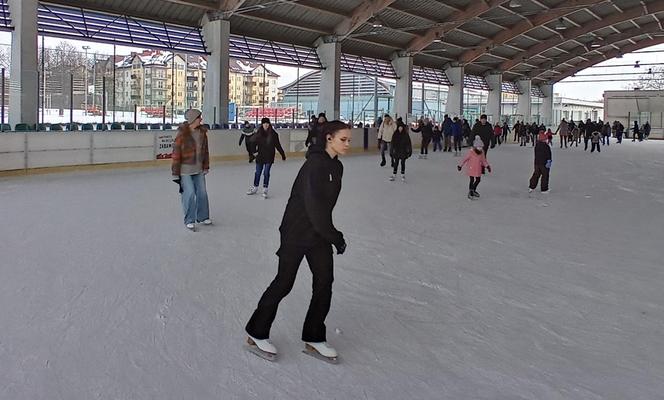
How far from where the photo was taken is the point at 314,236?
312 centimetres

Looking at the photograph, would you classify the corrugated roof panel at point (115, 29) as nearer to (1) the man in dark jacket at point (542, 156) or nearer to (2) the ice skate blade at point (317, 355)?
(1) the man in dark jacket at point (542, 156)

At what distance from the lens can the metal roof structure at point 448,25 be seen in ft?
64.0

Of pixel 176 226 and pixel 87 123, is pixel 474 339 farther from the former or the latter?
pixel 87 123

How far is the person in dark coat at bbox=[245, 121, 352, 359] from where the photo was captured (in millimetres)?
3053

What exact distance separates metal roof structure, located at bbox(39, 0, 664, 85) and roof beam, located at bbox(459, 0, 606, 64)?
1.8 inches

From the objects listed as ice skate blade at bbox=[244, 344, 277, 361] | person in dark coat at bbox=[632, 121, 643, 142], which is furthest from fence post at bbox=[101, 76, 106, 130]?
person in dark coat at bbox=[632, 121, 643, 142]

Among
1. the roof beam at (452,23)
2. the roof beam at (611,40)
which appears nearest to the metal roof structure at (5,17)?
the roof beam at (452,23)

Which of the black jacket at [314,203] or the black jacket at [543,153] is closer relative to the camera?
the black jacket at [314,203]

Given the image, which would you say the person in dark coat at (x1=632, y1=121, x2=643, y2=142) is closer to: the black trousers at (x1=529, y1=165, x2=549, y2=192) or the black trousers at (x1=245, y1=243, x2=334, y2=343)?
the black trousers at (x1=529, y1=165, x2=549, y2=192)

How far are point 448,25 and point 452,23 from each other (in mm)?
792

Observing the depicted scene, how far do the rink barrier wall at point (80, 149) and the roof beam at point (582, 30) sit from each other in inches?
941

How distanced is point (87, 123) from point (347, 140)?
12.1 metres

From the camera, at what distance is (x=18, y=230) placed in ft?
21.2

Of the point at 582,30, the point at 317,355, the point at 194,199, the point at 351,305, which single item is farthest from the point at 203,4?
the point at 582,30
